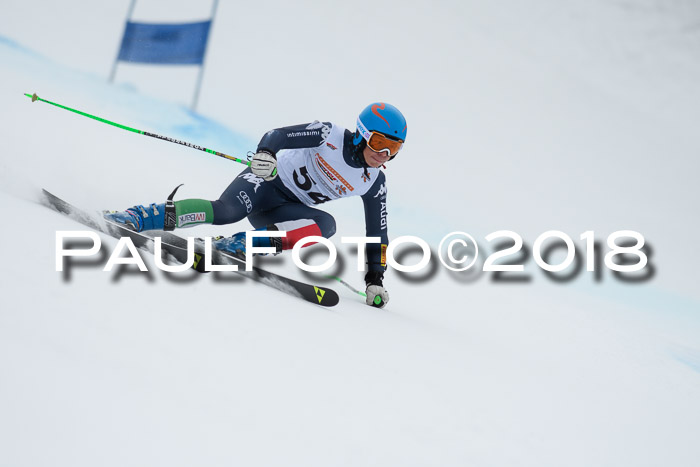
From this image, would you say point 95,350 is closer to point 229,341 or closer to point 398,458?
point 229,341

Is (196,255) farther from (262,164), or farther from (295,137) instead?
(295,137)

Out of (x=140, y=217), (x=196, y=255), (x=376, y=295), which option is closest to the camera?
(x=196, y=255)

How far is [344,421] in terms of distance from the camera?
53.3 inches

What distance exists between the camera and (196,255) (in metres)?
2.65

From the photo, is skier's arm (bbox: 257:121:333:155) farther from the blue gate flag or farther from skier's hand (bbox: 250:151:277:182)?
the blue gate flag

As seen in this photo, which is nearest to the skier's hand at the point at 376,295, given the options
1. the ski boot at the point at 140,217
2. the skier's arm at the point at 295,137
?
the skier's arm at the point at 295,137

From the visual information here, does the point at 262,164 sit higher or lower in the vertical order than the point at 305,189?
higher

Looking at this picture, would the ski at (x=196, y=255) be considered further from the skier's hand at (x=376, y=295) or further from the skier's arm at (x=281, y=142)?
the skier's hand at (x=376, y=295)

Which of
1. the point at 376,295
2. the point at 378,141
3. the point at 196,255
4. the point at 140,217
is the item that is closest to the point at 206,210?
the point at 140,217

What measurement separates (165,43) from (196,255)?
28.3 feet

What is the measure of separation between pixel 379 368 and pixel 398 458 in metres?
0.65

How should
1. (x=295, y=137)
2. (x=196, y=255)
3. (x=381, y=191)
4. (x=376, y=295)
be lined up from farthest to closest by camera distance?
1. (x=381, y=191)
2. (x=376, y=295)
3. (x=295, y=137)
4. (x=196, y=255)

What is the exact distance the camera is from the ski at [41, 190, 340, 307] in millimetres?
2654

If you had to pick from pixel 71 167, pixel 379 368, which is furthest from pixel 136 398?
pixel 71 167
